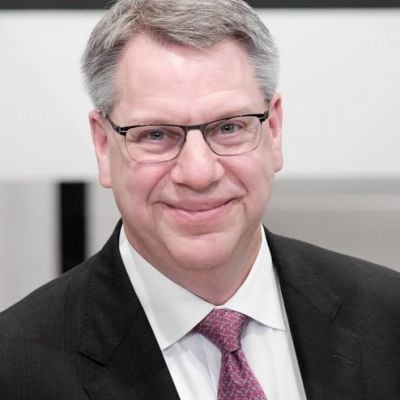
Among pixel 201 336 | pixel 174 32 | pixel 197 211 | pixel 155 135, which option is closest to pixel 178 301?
pixel 201 336

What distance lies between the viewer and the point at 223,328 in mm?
1724

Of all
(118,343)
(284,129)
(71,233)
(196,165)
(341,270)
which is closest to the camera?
(196,165)

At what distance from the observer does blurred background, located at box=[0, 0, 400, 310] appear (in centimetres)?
228

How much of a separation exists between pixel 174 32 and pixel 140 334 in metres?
0.50

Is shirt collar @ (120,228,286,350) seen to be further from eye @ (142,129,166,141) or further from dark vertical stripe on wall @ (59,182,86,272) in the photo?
dark vertical stripe on wall @ (59,182,86,272)

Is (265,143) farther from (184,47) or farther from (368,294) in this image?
(368,294)

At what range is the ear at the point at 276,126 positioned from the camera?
1.74m

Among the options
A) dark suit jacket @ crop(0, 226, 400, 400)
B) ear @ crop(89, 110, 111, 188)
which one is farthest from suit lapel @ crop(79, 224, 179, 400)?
ear @ crop(89, 110, 111, 188)

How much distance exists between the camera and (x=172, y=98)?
5.26ft

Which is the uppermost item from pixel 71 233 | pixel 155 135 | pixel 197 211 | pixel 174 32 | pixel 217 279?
pixel 174 32

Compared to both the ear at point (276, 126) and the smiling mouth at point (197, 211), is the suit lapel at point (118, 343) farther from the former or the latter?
the ear at point (276, 126)

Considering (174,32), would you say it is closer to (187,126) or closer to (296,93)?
(187,126)

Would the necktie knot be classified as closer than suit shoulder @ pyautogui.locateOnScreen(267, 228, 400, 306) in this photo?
Yes

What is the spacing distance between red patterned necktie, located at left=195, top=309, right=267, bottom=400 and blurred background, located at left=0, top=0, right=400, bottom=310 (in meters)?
0.67
